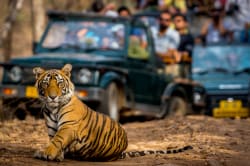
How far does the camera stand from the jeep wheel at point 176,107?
1511cm

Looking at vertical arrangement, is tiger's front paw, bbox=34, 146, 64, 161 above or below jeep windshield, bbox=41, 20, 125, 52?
below

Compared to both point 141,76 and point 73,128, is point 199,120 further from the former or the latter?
point 73,128

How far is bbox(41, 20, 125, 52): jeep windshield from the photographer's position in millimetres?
13469

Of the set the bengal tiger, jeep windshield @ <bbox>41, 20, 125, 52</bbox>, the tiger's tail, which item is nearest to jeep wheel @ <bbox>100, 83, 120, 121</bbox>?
jeep windshield @ <bbox>41, 20, 125, 52</bbox>

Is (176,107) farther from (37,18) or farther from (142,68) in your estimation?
(37,18)

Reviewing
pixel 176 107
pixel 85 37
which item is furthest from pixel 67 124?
pixel 176 107

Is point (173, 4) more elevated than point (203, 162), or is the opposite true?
point (173, 4)

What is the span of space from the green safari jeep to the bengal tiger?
182 inches

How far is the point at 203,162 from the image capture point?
24.2ft

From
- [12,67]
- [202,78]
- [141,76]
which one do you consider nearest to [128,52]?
[141,76]

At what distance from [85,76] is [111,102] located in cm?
64

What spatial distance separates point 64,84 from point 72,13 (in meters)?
7.10

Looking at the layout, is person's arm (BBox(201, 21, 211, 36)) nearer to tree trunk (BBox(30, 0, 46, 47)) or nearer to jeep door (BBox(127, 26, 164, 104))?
tree trunk (BBox(30, 0, 46, 47))

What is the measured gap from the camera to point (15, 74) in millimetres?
12609
